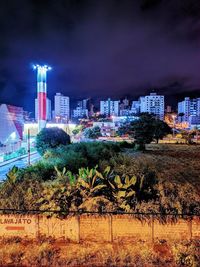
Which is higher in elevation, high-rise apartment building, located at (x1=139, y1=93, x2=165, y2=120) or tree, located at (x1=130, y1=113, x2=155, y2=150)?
high-rise apartment building, located at (x1=139, y1=93, x2=165, y2=120)

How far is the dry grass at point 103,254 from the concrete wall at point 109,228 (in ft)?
0.61

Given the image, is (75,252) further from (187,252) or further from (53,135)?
(53,135)

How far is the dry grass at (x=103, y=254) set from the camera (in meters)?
5.48

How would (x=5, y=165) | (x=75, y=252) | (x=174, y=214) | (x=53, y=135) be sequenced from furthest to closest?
1. (x=5, y=165)
2. (x=53, y=135)
3. (x=174, y=214)
4. (x=75, y=252)

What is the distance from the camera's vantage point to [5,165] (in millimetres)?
23656

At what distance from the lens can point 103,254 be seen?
577 centimetres

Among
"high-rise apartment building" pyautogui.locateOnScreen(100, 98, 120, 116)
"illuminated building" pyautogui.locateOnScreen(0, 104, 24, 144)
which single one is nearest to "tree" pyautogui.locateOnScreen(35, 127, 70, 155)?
"illuminated building" pyautogui.locateOnScreen(0, 104, 24, 144)

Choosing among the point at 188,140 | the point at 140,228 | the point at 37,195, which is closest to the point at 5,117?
the point at 188,140

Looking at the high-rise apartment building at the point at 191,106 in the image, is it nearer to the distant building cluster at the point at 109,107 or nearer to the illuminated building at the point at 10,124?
the distant building cluster at the point at 109,107

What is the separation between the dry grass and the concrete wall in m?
0.19

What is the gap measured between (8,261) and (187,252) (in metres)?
4.58

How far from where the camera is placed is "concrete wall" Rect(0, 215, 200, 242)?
6336 millimetres

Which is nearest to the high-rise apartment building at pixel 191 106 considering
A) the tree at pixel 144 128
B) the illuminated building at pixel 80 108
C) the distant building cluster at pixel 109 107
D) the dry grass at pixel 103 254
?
the distant building cluster at pixel 109 107

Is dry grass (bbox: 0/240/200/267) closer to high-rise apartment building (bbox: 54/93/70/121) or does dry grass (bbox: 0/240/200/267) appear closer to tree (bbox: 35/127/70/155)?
tree (bbox: 35/127/70/155)
